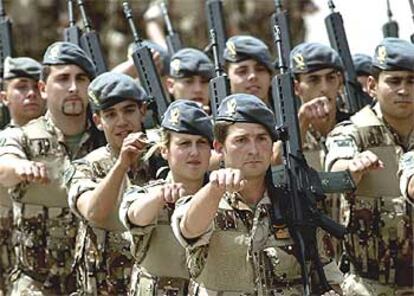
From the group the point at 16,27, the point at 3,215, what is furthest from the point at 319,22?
the point at 3,215

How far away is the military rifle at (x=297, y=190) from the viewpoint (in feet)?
30.8

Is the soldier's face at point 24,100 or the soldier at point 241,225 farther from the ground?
the soldier's face at point 24,100

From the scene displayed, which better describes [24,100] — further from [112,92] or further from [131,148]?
[131,148]

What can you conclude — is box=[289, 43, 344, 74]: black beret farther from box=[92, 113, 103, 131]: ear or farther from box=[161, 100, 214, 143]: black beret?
box=[161, 100, 214, 143]: black beret

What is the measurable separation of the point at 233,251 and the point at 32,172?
1.63m

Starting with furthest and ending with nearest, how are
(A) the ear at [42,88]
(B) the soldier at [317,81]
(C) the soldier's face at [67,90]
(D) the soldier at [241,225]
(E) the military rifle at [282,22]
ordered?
(E) the military rifle at [282,22] < (B) the soldier at [317,81] < (A) the ear at [42,88] < (C) the soldier's face at [67,90] < (D) the soldier at [241,225]

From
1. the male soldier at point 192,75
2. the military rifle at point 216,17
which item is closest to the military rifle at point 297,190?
the male soldier at point 192,75

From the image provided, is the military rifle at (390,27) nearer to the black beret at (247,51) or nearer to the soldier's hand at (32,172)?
the black beret at (247,51)

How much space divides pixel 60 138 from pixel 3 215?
5.03ft

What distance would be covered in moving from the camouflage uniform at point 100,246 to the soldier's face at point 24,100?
5.16ft

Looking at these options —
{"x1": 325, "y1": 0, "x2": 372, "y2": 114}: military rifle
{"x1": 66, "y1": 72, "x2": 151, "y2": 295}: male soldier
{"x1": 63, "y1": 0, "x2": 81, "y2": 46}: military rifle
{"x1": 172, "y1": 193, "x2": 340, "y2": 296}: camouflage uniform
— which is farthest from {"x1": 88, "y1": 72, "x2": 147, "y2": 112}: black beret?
{"x1": 325, "y1": 0, "x2": 372, "y2": 114}: military rifle

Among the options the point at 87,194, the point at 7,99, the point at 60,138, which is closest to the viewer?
the point at 87,194

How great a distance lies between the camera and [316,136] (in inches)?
453

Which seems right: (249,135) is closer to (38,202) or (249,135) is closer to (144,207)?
(144,207)
